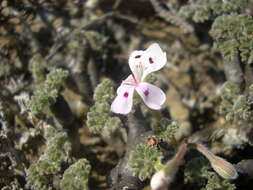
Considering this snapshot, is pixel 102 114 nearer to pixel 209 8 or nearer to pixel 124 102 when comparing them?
pixel 124 102

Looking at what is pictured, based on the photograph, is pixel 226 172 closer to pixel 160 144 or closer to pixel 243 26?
pixel 160 144

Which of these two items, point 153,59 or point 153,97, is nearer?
point 153,97

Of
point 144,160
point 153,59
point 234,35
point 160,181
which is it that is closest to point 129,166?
point 144,160

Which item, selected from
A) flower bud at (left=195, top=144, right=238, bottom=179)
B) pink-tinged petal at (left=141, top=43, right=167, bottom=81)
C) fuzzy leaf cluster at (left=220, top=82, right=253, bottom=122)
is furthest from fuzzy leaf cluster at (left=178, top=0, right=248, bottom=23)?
flower bud at (left=195, top=144, right=238, bottom=179)

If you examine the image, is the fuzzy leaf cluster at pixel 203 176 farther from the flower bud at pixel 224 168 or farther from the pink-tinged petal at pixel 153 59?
the pink-tinged petal at pixel 153 59

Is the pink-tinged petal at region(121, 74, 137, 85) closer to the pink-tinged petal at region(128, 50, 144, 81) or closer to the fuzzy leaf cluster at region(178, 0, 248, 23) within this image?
the pink-tinged petal at region(128, 50, 144, 81)

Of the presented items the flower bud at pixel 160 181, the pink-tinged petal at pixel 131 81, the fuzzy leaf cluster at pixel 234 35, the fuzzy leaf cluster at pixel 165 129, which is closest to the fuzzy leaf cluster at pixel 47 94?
the pink-tinged petal at pixel 131 81

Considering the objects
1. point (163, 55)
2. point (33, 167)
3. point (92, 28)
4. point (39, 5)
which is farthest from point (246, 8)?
point (33, 167)
